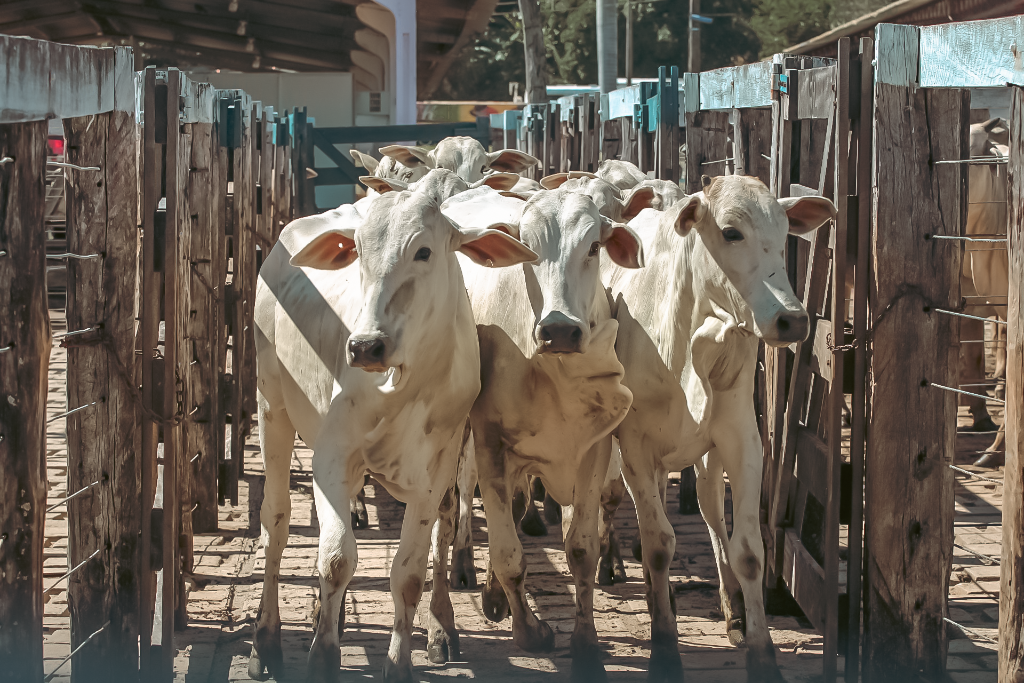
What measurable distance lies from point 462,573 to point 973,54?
12.4 feet

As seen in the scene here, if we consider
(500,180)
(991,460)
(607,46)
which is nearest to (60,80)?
(500,180)

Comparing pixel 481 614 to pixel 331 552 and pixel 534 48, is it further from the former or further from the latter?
pixel 534 48

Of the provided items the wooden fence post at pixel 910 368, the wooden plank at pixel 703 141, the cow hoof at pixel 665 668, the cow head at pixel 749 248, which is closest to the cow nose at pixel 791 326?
the cow head at pixel 749 248

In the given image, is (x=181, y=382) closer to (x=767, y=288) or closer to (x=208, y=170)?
(x=208, y=170)

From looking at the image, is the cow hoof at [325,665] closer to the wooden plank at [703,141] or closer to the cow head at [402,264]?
the cow head at [402,264]

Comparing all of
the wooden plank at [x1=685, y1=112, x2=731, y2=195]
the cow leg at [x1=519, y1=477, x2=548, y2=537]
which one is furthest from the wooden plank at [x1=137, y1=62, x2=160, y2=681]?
the wooden plank at [x1=685, y1=112, x2=731, y2=195]

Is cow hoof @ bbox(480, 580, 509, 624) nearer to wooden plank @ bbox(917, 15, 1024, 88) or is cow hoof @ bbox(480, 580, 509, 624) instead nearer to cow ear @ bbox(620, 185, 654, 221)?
cow ear @ bbox(620, 185, 654, 221)

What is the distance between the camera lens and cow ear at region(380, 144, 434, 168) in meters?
9.58

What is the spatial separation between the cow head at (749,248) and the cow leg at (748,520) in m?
0.56

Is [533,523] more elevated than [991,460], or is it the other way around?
[991,460]

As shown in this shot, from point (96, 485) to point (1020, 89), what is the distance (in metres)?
3.73

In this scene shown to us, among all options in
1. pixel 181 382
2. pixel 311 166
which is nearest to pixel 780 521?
pixel 181 382

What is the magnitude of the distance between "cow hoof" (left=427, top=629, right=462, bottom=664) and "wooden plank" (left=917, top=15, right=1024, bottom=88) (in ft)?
10.6

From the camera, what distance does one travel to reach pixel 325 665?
14.5 ft
